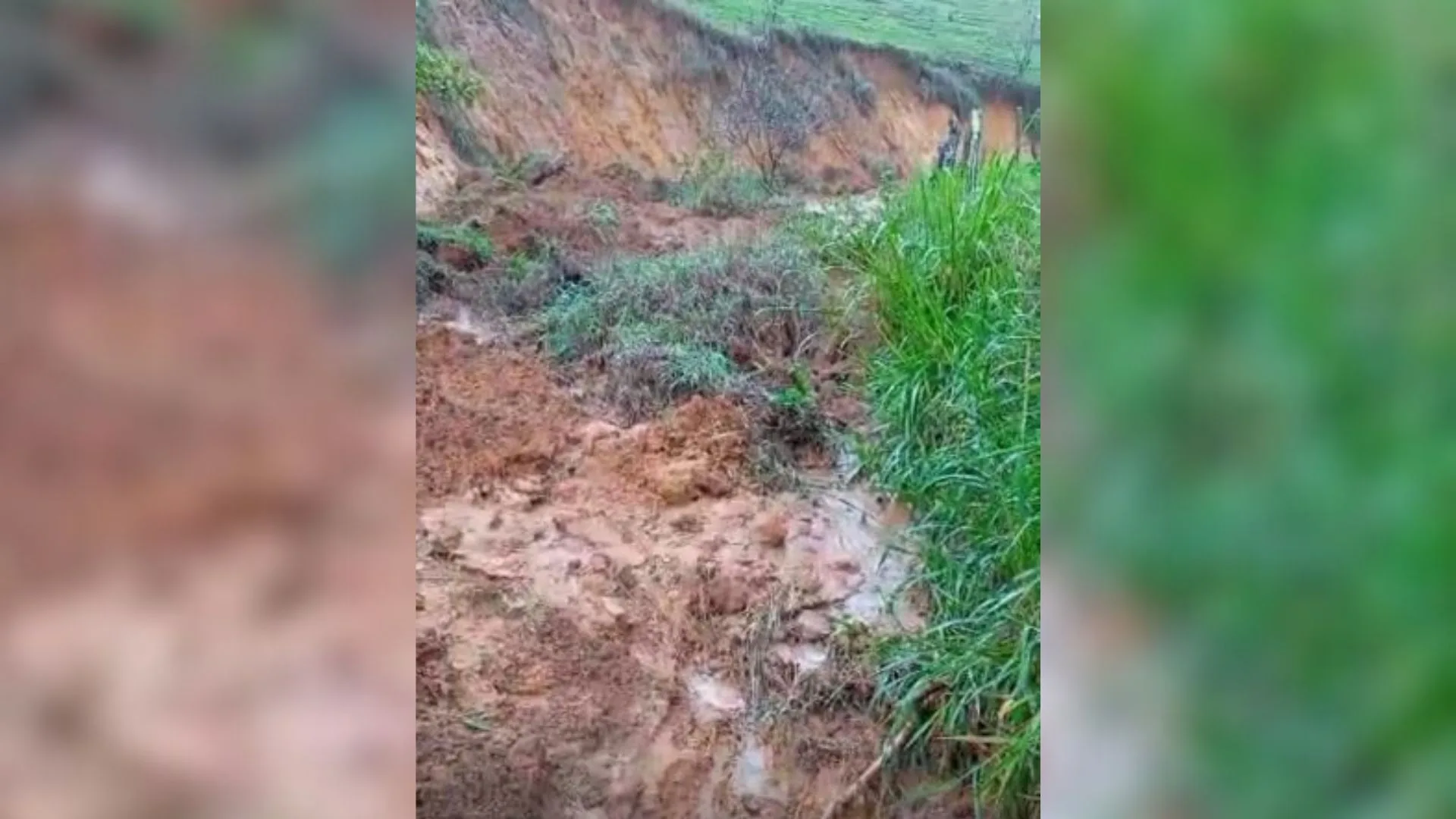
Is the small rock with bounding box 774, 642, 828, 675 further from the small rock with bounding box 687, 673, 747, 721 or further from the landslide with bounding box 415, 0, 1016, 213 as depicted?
the landslide with bounding box 415, 0, 1016, 213

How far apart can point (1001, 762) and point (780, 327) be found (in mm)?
573

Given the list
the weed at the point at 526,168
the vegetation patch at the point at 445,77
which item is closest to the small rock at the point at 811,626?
the weed at the point at 526,168

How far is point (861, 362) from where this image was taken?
4.46 ft

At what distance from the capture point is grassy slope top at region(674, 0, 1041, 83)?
135 cm

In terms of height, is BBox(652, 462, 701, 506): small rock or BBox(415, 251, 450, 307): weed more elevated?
BBox(415, 251, 450, 307): weed

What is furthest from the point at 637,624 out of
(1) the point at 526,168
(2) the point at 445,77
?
(2) the point at 445,77

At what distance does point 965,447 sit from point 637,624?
44 cm

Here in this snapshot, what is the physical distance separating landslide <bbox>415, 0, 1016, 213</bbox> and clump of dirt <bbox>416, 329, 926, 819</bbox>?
0.82 ft
